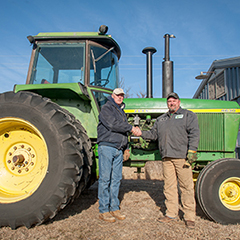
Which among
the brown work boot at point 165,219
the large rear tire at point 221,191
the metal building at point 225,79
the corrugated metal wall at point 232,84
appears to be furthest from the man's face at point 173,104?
the corrugated metal wall at point 232,84

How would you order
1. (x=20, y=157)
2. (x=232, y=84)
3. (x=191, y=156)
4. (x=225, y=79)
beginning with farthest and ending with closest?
(x=225, y=79) → (x=232, y=84) → (x=20, y=157) → (x=191, y=156)

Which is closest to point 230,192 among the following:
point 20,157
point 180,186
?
point 180,186

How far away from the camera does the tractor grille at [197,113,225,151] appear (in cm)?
337

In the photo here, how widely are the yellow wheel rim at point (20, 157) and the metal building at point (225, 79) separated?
725 centimetres

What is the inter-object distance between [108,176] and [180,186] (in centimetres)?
91

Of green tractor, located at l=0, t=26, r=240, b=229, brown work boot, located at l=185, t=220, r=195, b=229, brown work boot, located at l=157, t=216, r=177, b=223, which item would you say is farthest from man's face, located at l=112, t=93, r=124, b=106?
brown work boot, located at l=185, t=220, r=195, b=229

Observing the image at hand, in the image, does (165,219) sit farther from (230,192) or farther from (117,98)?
(117,98)

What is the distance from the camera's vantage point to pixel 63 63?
3.51m

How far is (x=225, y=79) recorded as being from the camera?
9.73 m

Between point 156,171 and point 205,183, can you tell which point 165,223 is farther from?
point 156,171

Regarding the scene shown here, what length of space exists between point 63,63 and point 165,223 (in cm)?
266

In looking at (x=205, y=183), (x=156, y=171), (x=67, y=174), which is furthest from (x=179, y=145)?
(x=156, y=171)

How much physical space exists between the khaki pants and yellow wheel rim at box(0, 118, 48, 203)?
1521 mm

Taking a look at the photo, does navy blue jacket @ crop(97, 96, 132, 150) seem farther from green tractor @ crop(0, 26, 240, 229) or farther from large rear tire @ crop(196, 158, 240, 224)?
large rear tire @ crop(196, 158, 240, 224)
